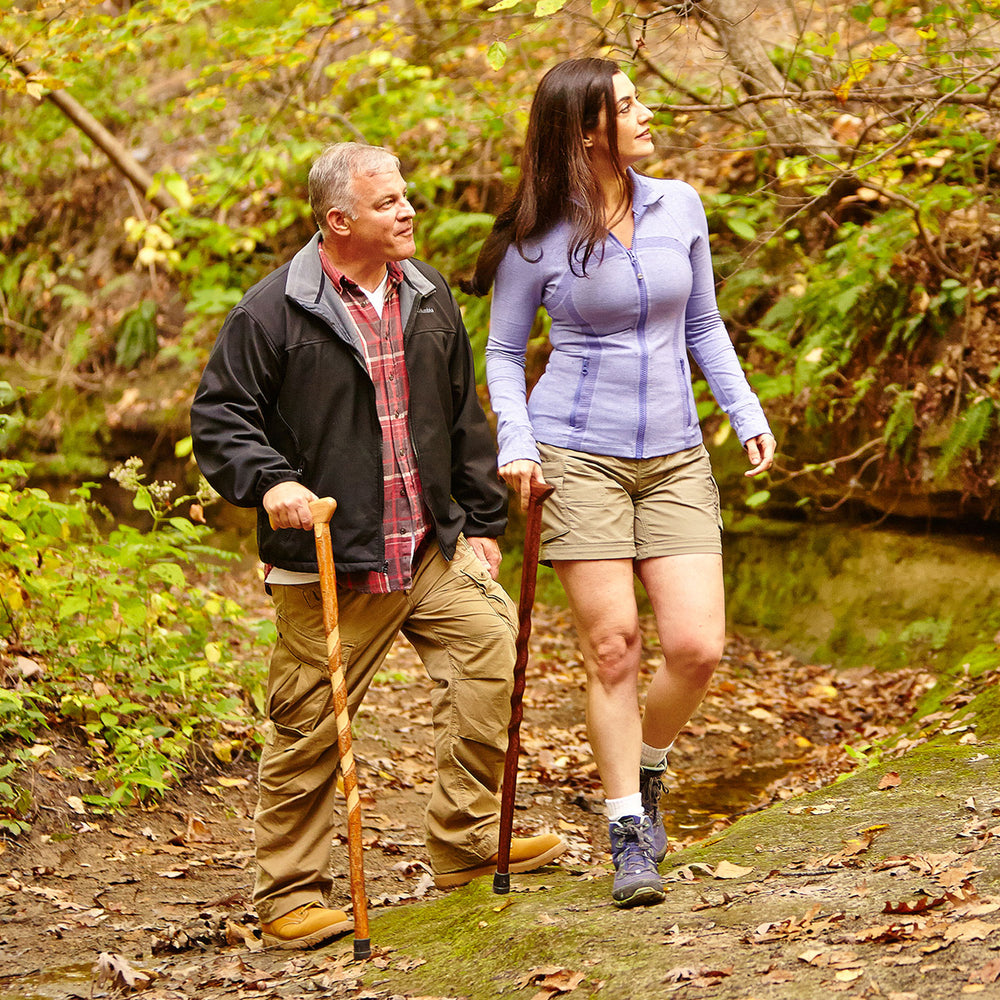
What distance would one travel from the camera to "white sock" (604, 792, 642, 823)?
3.48 meters

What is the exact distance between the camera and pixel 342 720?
3516 millimetres

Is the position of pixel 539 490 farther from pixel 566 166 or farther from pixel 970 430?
pixel 970 430

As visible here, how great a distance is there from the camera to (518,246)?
366cm

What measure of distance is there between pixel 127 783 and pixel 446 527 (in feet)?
7.54

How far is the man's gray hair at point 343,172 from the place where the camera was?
3525mm

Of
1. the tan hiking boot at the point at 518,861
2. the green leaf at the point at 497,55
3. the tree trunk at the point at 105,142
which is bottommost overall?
the tan hiking boot at the point at 518,861

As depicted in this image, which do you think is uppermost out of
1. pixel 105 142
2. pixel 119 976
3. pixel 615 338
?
pixel 105 142

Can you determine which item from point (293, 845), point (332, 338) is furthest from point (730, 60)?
point (293, 845)

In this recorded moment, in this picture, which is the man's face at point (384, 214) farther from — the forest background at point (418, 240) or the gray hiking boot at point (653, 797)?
the gray hiking boot at point (653, 797)

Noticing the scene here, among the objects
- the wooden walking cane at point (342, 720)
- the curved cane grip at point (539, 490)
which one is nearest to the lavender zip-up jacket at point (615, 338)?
the curved cane grip at point (539, 490)

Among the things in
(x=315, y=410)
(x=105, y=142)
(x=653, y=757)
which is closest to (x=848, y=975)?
(x=653, y=757)

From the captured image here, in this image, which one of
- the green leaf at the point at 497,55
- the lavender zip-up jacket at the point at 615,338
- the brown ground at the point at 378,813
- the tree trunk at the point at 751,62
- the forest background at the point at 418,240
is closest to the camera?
the lavender zip-up jacket at the point at 615,338

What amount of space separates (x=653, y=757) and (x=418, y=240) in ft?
24.9

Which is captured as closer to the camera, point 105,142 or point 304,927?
point 304,927
